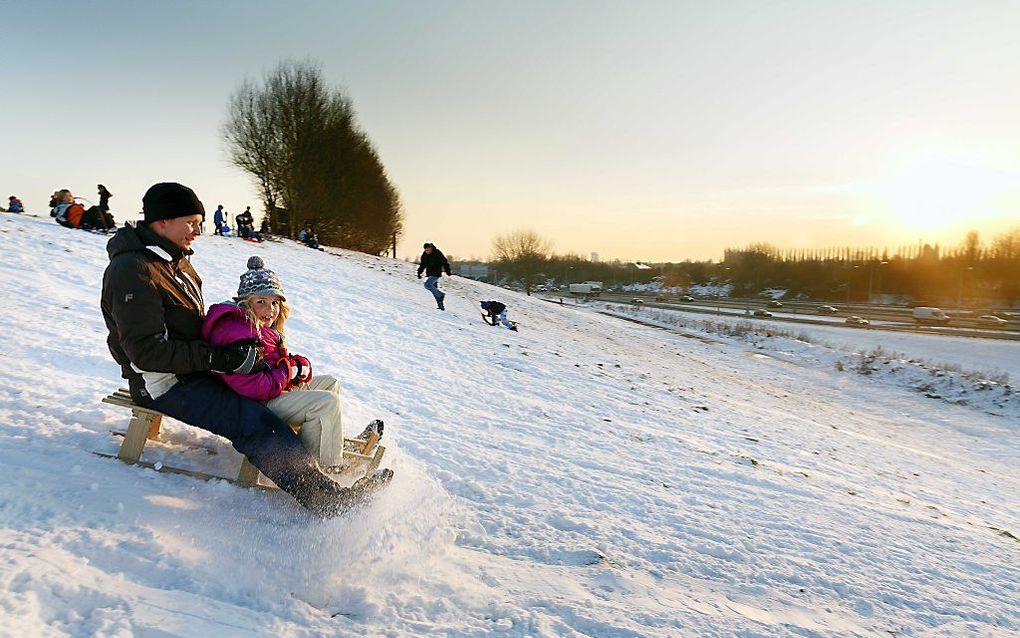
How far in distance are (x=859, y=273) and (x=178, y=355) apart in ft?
313

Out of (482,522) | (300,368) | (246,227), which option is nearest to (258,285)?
(300,368)

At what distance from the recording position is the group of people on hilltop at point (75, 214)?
1462 centimetres

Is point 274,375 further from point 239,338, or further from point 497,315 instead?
point 497,315

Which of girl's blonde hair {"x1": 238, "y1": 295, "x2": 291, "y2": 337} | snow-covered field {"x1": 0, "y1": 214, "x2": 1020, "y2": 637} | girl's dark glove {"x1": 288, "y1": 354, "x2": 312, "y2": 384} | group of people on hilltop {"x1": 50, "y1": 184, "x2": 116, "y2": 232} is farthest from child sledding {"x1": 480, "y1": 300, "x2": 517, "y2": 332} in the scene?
girl's dark glove {"x1": 288, "y1": 354, "x2": 312, "y2": 384}

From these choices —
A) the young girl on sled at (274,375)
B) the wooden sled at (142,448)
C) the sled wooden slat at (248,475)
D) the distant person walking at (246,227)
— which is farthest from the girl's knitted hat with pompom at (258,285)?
the distant person walking at (246,227)

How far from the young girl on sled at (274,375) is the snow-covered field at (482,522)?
0.47 meters

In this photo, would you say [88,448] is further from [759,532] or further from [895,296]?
[895,296]

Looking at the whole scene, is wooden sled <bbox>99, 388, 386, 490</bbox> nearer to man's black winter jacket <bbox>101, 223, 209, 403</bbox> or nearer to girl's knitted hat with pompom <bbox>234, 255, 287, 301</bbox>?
man's black winter jacket <bbox>101, 223, 209, 403</bbox>

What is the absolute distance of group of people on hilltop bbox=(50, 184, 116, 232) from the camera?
14.6 m

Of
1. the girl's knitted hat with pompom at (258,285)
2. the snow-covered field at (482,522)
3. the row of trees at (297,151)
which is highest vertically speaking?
the row of trees at (297,151)

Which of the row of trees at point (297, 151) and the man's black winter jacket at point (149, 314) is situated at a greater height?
the row of trees at point (297, 151)

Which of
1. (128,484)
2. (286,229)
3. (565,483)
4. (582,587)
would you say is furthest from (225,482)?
(286,229)

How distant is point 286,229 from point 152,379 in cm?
3696

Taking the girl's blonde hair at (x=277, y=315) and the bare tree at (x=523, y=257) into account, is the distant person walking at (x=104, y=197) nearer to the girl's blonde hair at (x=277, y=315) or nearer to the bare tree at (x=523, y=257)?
the girl's blonde hair at (x=277, y=315)
